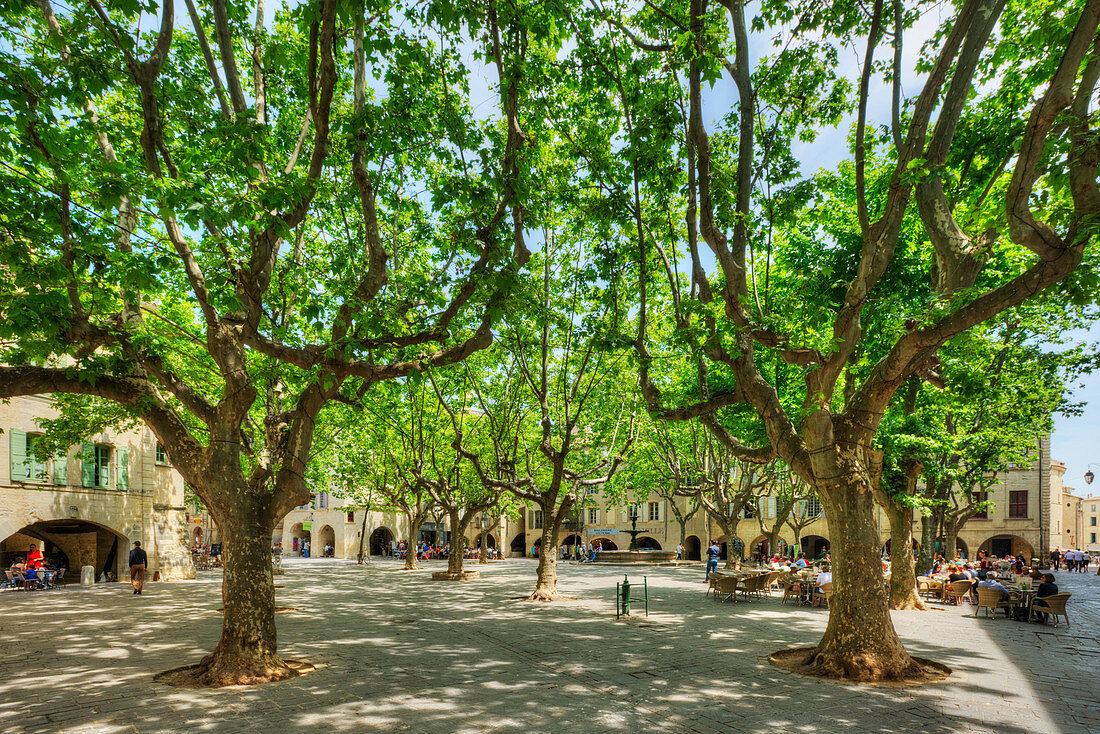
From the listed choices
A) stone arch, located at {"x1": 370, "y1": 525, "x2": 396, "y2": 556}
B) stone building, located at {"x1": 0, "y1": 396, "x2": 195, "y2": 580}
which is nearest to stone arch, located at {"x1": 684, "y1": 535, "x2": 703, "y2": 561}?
stone arch, located at {"x1": 370, "y1": 525, "x2": 396, "y2": 556}

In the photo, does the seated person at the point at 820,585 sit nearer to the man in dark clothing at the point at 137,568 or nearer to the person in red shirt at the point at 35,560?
the man in dark clothing at the point at 137,568

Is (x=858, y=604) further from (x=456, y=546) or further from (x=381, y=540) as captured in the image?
(x=381, y=540)

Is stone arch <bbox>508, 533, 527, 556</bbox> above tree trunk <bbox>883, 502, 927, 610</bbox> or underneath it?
underneath

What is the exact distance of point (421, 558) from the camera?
46.4 metres

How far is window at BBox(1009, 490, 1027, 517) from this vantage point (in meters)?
40.0

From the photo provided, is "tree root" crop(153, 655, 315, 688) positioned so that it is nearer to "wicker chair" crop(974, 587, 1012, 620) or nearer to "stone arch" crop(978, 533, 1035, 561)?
"wicker chair" crop(974, 587, 1012, 620)

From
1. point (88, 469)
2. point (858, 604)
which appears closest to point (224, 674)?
point (858, 604)

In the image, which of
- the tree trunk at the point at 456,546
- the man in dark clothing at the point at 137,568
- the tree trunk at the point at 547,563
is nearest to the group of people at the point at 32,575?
the man in dark clothing at the point at 137,568

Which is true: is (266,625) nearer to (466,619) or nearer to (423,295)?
(423,295)

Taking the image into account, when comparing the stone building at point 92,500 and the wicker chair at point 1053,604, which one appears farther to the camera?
the stone building at point 92,500

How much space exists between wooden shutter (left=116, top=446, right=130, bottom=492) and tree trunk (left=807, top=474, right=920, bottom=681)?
79.2 feet

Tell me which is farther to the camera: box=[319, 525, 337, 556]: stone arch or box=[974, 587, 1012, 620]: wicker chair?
box=[319, 525, 337, 556]: stone arch

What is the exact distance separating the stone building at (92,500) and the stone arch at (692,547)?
3380 cm

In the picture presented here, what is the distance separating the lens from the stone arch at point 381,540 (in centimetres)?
5538
